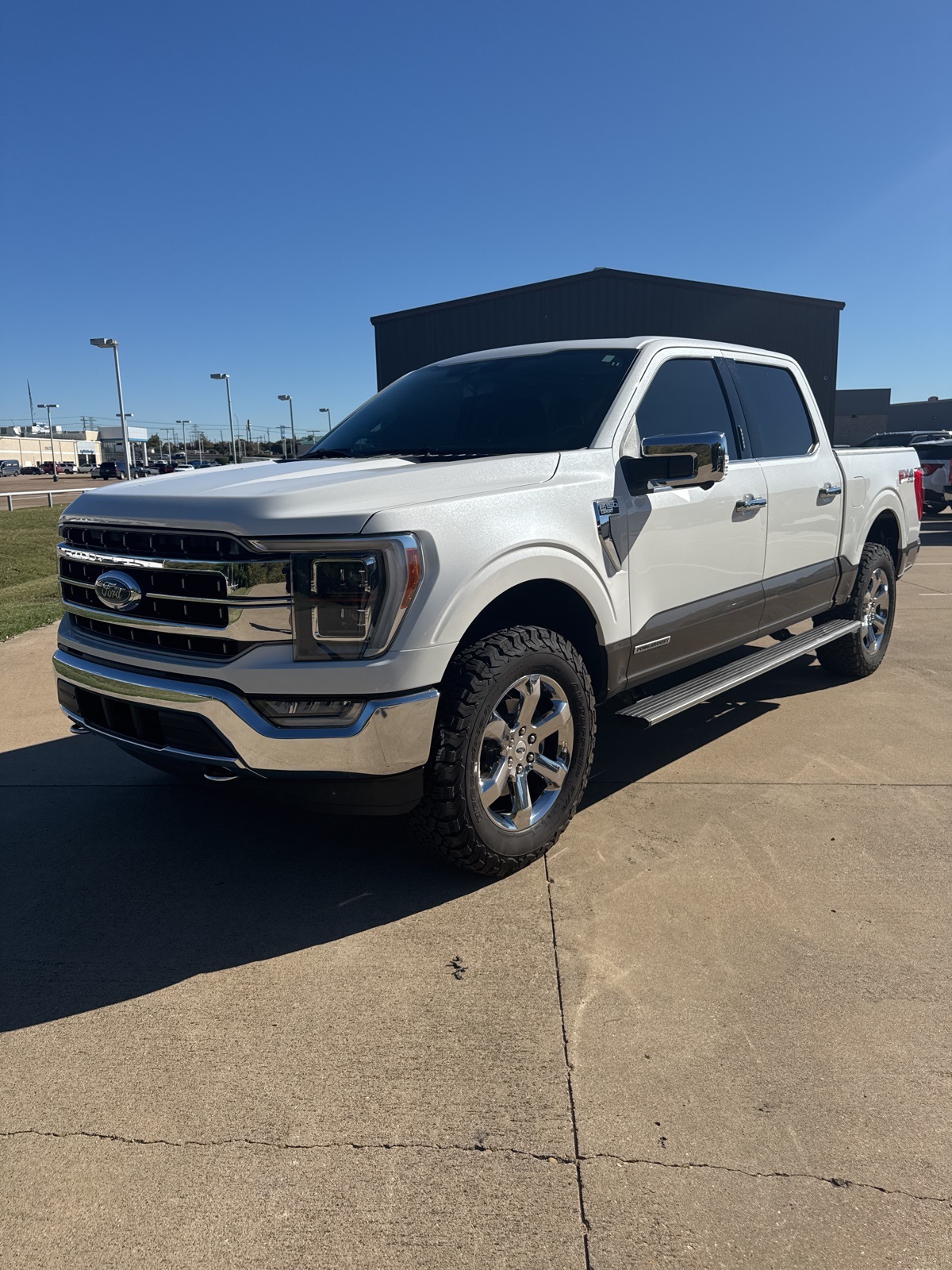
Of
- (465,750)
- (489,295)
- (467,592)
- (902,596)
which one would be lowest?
(902,596)

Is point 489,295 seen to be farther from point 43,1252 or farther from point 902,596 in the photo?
point 43,1252

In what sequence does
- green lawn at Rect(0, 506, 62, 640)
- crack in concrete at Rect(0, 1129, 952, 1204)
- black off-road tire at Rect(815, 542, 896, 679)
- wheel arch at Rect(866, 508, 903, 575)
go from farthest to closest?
1. green lawn at Rect(0, 506, 62, 640)
2. wheel arch at Rect(866, 508, 903, 575)
3. black off-road tire at Rect(815, 542, 896, 679)
4. crack in concrete at Rect(0, 1129, 952, 1204)

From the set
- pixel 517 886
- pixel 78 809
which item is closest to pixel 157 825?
pixel 78 809

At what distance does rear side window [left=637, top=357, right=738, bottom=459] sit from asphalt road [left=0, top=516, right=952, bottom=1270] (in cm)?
166

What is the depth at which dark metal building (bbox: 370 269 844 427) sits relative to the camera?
77.0ft

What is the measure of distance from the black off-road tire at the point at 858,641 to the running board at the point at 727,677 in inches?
6.3

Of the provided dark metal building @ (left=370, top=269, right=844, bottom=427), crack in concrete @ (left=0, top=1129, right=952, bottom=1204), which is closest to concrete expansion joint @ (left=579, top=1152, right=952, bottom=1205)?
crack in concrete @ (left=0, top=1129, right=952, bottom=1204)

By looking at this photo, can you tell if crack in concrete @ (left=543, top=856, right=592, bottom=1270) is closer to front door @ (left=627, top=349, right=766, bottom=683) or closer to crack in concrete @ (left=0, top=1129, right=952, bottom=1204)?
crack in concrete @ (left=0, top=1129, right=952, bottom=1204)

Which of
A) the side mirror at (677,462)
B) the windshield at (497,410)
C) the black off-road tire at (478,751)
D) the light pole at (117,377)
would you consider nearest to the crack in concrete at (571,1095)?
the black off-road tire at (478,751)

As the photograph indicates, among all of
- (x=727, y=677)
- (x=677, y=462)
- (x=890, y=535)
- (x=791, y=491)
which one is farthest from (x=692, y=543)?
(x=890, y=535)

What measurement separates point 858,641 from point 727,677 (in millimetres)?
2069

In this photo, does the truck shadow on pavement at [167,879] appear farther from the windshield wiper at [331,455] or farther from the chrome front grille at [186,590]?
the windshield wiper at [331,455]

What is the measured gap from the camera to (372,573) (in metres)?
2.65

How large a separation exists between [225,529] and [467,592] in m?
0.76
